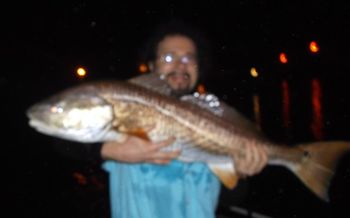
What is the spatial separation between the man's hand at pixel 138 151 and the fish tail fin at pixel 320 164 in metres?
1.14

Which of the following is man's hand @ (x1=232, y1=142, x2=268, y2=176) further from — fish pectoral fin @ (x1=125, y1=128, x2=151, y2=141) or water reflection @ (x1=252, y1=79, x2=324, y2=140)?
water reflection @ (x1=252, y1=79, x2=324, y2=140)

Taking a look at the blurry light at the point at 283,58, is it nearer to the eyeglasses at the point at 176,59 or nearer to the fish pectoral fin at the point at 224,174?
the eyeglasses at the point at 176,59

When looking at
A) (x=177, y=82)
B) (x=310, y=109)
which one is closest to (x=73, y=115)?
(x=177, y=82)

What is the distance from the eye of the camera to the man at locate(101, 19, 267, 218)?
2629 mm

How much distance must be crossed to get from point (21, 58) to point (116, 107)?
28309 mm

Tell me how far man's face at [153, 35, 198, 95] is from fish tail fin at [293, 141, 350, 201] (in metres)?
1.05

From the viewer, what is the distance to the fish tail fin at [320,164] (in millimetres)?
3119

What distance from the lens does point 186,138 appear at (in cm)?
279

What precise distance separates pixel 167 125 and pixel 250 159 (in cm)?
67

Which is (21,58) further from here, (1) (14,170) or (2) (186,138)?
(2) (186,138)

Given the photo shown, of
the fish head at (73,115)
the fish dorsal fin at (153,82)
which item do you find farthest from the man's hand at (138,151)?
the fish dorsal fin at (153,82)

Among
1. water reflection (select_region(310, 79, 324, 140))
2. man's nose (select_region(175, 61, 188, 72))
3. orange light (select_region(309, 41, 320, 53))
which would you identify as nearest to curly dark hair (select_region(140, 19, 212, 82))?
man's nose (select_region(175, 61, 188, 72))

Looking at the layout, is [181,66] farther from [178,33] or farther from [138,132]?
[138,132]

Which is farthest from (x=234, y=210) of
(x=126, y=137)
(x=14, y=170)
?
(x=14, y=170)
